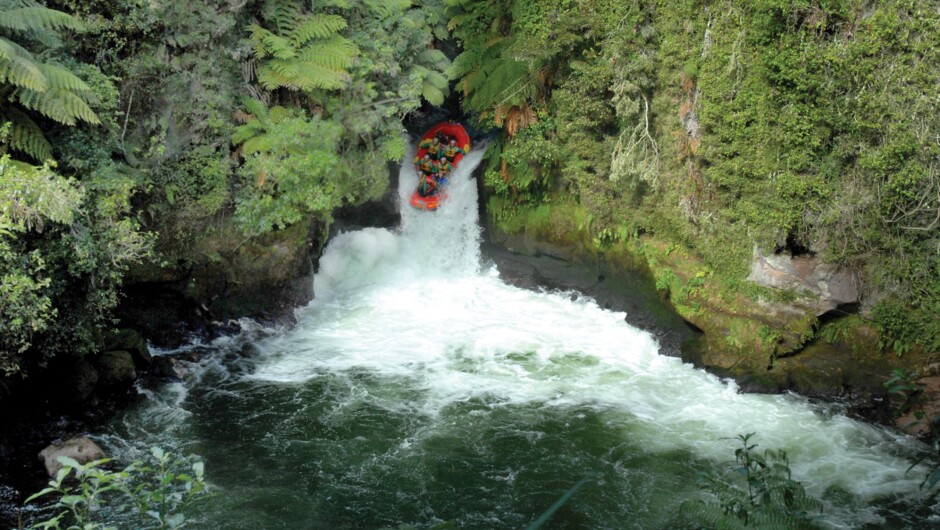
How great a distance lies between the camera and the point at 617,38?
11.9m

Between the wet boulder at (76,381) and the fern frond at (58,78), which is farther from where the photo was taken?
the wet boulder at (76,381)

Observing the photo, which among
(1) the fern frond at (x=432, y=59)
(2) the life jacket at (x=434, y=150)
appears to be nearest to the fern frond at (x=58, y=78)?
(1) the fern frond at (x=432, y=59)

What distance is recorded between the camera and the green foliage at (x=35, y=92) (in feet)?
27.8

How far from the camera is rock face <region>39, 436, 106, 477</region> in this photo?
8.25 meters

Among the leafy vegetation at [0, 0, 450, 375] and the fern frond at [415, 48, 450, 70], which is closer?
the leafy vegetation at [0, 0, 450, 375]

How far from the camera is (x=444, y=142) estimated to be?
1612cm

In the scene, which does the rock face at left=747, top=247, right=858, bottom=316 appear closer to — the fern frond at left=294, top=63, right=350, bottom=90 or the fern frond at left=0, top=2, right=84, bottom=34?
the fern frond at left=294, top=63, right=350, bottom=90

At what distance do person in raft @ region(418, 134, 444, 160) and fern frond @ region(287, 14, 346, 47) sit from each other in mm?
3748

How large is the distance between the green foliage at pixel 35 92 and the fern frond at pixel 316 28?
13.3 ft

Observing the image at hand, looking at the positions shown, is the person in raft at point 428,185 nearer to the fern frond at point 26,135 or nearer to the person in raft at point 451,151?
the person in raft at point 451,151

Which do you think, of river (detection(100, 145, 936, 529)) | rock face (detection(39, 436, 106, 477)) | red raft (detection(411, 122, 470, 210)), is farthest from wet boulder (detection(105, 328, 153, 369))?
red raft (detection(411, 122, 470, 210))

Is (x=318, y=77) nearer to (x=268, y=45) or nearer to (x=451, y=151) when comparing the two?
(x=268, y=45)

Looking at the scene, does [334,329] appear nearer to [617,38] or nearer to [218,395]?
[218,395]

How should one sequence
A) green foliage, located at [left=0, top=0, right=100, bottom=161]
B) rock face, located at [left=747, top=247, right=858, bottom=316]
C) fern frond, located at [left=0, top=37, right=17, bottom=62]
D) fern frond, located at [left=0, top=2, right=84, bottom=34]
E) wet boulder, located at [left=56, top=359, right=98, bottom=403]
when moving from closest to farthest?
fern frond, located at [left=0, top=37, right=17, bottom=62], fern frond, located at [left=0, top=2, right=84, bottom=34], green foliage, located at [left=0, top=0, right=100, bottom=161], wet boulder, located at [left=56, top=359, right=98, bottom=403], rock face, located at [left=747, top=247, right=858, bottom=316]
